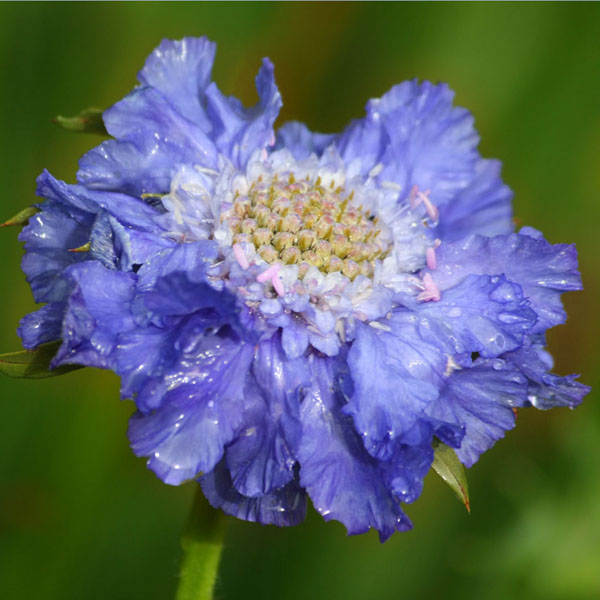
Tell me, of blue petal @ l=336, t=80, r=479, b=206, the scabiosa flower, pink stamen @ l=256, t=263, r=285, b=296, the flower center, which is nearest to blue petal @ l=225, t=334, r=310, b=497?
the scabiosa flower

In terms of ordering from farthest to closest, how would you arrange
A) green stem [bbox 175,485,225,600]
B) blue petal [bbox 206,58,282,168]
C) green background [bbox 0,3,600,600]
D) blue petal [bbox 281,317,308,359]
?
green background [bbox 0,3,600,600] < blue petal [bbox 206,58,282,168] < green stem [bbox 175,485,225,600] < blue petal [bbox 281,317,308,359]

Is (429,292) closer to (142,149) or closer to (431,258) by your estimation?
(431,258)

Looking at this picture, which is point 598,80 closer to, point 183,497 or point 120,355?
point 183,497

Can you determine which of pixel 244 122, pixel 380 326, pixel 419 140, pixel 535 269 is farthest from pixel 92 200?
pixel 535 269

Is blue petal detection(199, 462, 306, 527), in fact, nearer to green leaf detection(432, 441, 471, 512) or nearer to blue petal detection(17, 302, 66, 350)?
green leaf detection(432, 441, 471, 512)

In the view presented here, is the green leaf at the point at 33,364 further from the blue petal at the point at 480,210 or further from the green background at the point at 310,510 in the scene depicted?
the green background at the point at 310,510

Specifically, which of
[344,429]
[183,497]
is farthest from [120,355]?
[183,497]
